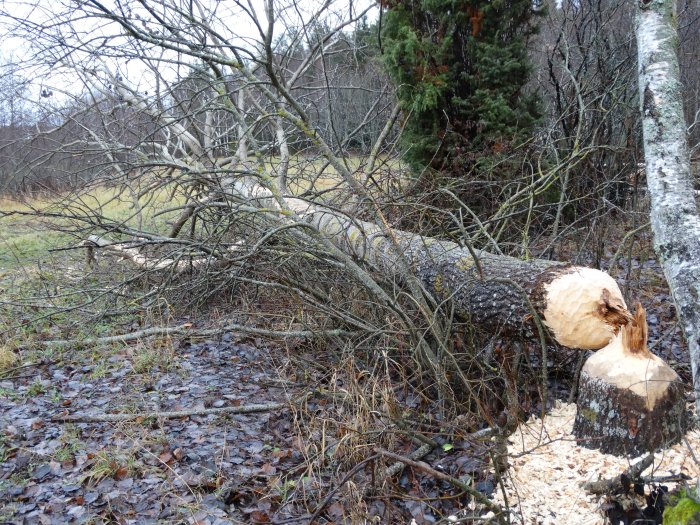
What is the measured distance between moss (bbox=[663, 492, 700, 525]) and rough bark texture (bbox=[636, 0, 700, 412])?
66 centimetres

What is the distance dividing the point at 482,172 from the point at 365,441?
4.26 meters

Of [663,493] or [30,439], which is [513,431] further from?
[30,439]

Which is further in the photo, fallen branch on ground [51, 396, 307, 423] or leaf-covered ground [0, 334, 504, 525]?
fallen branch on ground [51, 396, 307, 423]

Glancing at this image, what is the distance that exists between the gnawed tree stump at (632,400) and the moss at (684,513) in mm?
794

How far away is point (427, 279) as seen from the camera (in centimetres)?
393

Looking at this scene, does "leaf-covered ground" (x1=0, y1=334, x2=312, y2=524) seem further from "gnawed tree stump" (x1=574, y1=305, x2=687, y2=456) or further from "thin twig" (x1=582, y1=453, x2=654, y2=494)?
"gnawed tree stump" (x1=574, y1=305, x2=687, y2=456)

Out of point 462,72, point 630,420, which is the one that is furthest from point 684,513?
point 462,72

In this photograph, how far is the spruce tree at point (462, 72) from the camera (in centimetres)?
651

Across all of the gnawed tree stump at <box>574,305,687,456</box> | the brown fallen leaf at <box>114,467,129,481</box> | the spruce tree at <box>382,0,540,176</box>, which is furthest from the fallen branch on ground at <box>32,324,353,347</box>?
the spruce tree at <box>382,0,540,176</box>

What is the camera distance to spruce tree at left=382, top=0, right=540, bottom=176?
21.4 feet

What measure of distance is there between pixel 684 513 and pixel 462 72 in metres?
5.79

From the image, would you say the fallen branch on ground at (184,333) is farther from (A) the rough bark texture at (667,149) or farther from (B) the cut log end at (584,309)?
(A) the rough bark texture at (667,149)

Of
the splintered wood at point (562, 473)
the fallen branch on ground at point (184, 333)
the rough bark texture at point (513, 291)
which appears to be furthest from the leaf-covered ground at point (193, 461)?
the rough bark texture at point (513, 291)

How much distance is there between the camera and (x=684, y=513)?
183cm
